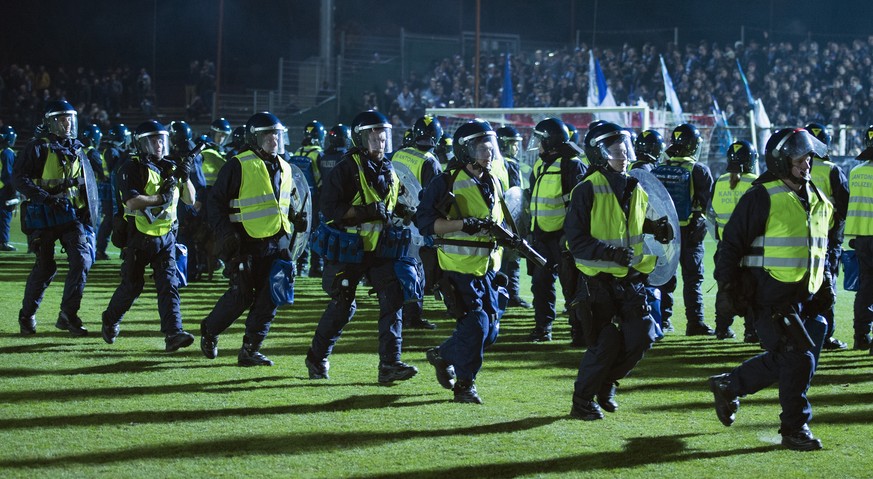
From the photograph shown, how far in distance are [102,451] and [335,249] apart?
91.6 inches

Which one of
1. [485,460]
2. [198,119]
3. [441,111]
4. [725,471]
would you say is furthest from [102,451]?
[198,119]

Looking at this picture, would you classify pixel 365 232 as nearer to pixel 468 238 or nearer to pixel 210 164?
pixel 468 238

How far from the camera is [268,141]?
26.7ft

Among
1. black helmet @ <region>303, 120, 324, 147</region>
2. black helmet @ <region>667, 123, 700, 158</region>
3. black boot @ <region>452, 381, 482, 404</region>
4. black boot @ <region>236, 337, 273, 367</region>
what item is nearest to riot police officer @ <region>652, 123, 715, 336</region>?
black helmet @ <region>667, 123, 700, 158</region>

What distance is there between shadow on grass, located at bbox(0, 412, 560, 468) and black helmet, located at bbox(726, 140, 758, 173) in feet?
13.5

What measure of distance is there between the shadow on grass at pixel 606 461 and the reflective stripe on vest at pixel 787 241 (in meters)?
0.97

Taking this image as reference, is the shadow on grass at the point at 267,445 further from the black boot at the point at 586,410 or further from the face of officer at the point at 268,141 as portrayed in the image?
the face of officer at the point at 268,141

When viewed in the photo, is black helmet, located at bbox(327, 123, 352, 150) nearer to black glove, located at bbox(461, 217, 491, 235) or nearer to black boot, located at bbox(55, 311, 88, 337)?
A: black boot, located at bbox(55, 311, 88, 337)

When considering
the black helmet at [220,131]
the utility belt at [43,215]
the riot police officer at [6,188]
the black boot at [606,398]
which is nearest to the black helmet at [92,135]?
the riot police officer at [6,188]

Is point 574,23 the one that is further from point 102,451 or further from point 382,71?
point 102,451

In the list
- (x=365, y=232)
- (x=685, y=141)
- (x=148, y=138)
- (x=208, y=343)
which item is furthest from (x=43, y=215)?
(x=685, y=141)

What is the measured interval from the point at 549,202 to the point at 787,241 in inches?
154

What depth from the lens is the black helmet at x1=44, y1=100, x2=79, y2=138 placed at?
9.48 metres

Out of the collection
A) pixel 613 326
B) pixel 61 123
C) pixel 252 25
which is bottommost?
pixel 613 326
